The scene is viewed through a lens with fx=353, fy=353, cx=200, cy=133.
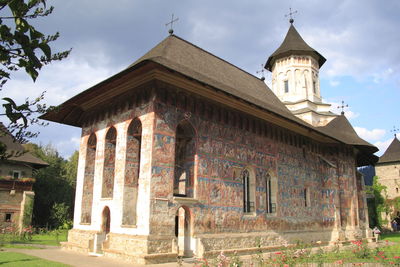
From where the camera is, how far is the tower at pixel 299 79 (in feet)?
88.9

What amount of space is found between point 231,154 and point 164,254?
5017 mm

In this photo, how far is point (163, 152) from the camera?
1165 cm

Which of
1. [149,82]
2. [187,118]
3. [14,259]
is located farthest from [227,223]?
[14,259]

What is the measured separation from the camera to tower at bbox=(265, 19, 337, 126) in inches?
1067

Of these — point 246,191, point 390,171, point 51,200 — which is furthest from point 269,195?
point 390,171

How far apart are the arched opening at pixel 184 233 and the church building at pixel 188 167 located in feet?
0.11

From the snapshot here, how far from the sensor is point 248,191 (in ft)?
49.1

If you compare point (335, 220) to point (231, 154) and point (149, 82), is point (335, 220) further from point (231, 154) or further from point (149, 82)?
point (149, 82)

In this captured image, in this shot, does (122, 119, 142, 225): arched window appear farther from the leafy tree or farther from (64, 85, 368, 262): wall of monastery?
the leafy tree

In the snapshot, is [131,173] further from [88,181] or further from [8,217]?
[8,217]

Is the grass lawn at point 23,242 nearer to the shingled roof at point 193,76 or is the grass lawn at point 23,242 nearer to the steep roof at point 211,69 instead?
the shingled roof at point 193,76

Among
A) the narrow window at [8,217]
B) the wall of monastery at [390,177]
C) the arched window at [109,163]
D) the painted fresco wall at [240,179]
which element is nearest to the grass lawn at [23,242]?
the arched window at [109,163]

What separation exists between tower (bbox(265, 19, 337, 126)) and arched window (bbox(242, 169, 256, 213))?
514 inches

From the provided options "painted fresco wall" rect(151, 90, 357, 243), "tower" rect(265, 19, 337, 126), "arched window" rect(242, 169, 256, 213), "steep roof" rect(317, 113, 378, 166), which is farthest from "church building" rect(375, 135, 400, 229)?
"arched window" rect(242, 169, 256, 213)
